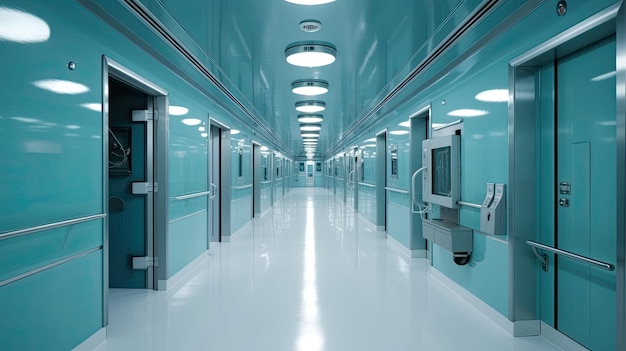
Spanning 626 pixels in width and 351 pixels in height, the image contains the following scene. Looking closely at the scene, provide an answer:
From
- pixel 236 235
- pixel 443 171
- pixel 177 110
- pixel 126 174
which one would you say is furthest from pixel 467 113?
pixel 236 235

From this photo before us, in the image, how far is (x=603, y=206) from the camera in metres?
2.84

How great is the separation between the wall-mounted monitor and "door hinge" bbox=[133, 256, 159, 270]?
3.77 metres

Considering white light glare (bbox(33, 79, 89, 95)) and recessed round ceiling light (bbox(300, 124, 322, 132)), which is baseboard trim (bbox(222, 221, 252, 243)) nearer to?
recessed round ceiling light (bbox(300, 124, 322, 132))

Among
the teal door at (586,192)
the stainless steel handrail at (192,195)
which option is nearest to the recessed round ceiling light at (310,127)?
the stainless steel handrail at (192,195)

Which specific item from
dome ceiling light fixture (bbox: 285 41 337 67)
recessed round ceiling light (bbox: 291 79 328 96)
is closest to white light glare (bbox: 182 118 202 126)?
recessed round ceiling light (bbox: 291 79 328 96)

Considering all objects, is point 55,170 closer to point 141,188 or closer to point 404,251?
point 141,188

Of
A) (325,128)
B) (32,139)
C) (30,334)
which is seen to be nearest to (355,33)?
(32,139)

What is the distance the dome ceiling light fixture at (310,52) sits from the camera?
15.1 feet

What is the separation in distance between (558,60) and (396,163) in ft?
15.0

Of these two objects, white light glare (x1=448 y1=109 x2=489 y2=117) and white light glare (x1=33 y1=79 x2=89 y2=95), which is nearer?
white light glare (x1=33 y1=79 x2=89 y2=95)

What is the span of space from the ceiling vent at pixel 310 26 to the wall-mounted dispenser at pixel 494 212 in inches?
94.6

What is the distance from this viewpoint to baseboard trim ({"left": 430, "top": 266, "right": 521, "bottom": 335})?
3.68 meters

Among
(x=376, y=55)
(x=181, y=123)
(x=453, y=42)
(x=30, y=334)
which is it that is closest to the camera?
(x=30, y=334)

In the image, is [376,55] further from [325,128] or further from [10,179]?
[325,128]
